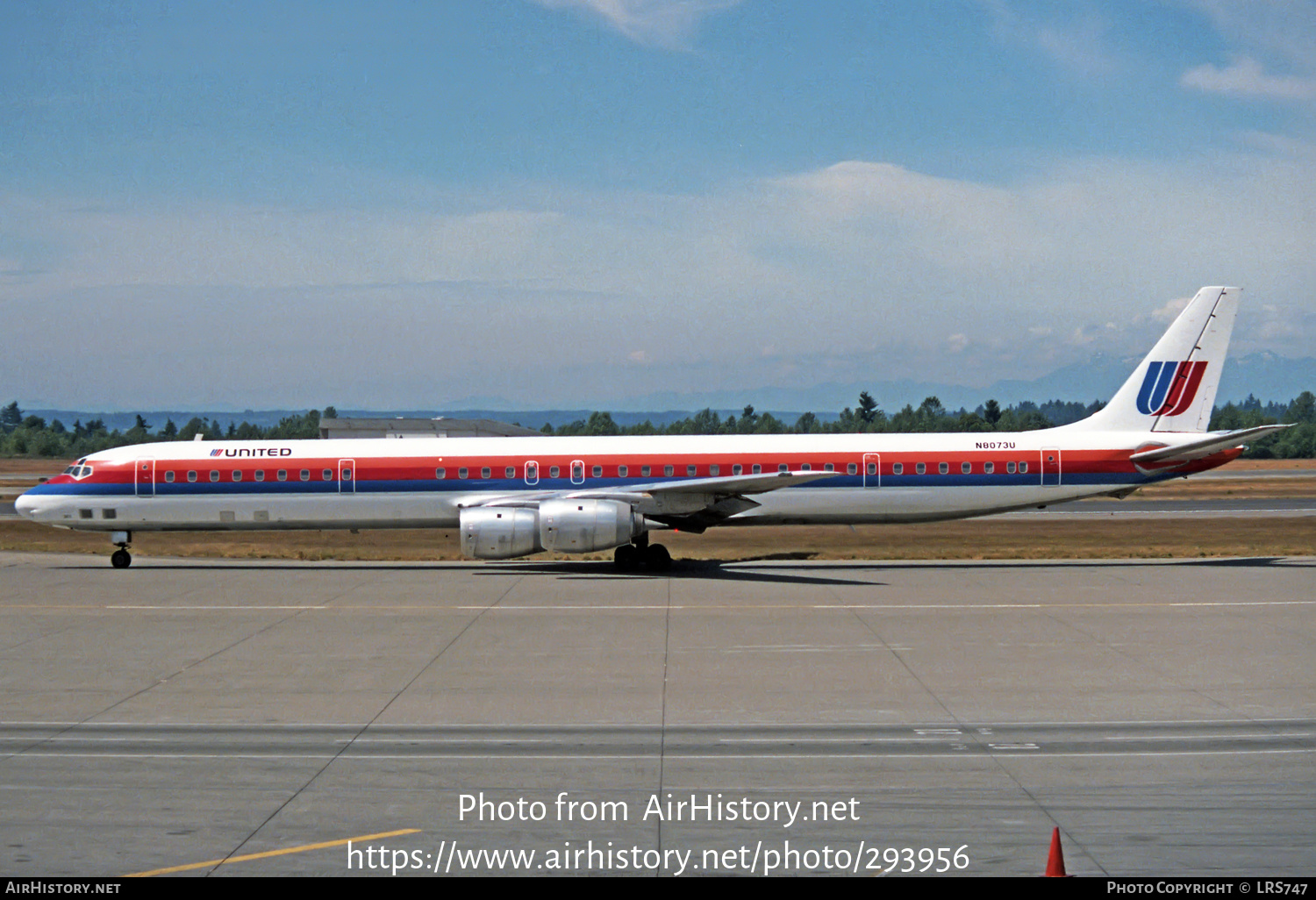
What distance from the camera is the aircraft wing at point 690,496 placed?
28891 millimetres

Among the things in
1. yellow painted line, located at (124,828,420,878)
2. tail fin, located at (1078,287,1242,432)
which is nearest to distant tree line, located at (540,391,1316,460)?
tail fin, located at (1078,287,1242,432)

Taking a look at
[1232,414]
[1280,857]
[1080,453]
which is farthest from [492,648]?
[1232,414]

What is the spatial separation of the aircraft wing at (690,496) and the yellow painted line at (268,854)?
19.4 metres

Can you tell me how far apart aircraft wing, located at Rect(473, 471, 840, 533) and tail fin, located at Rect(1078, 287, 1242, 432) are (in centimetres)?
898

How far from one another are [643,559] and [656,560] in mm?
372

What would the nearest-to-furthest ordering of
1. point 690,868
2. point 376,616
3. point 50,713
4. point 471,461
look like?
point 690,868 < point 50,713 < point 376,616 < point 471,461

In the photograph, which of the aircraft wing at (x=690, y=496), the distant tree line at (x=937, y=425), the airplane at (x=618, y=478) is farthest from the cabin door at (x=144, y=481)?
the distant tree line at (x=937, y=425)

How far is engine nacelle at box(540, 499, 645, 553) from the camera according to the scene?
92.0 feet

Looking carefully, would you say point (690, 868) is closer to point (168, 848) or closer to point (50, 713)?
point (168, 848)

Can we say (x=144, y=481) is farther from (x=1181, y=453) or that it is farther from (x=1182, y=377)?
(x=1182, y=377)

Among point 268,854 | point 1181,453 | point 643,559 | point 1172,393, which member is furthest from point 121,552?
point 1172,393

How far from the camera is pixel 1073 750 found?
12.0 meters

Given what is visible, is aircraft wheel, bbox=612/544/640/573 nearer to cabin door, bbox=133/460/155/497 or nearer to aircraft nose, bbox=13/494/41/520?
cabin door, bbox=133/460/155/497
